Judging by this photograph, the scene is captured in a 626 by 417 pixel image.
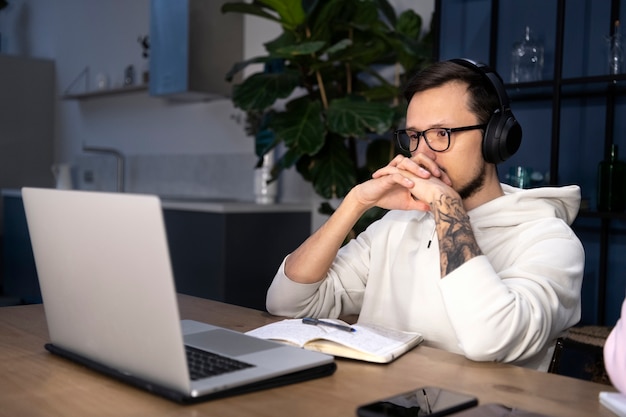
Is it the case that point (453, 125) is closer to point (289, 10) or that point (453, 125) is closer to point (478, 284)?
point (478, 284)

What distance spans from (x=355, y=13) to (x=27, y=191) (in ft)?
8.00

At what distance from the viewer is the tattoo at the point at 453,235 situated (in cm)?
133

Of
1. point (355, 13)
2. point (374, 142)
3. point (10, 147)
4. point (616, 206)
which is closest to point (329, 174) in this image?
point (374, 142)

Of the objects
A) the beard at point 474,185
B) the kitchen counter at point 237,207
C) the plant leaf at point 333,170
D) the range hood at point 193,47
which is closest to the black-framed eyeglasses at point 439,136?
the beard at point 474,185

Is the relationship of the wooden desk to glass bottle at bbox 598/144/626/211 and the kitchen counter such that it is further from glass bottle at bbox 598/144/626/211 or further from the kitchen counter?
the kitchen counter

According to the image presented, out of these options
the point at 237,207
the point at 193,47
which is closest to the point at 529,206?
the point at 237,207

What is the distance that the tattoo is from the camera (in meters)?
1.33

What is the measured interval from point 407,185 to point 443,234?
162 mm

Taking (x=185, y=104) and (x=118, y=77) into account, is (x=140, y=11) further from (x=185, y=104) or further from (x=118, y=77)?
(x=185, y=104)

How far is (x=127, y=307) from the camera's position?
94 centimetres

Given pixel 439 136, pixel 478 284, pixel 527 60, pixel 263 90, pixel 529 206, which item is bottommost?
pixel 478 284

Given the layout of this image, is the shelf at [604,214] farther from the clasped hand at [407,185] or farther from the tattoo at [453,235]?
the tattoo at [453,235]

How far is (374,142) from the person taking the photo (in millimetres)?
3451

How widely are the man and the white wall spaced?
207 cm
